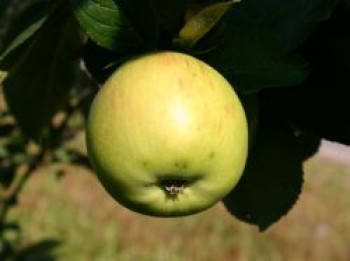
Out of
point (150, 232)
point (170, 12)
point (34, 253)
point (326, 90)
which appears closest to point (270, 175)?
point (326, 90)

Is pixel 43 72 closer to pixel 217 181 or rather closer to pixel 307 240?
pixel 217 181

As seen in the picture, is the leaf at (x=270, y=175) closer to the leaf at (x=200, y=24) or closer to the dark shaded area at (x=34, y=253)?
the leaf at (x=200, y=24)

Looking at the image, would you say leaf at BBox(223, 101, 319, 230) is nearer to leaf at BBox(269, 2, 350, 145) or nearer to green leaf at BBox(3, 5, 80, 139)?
leaf at BBox(269, 2, 350, 145)

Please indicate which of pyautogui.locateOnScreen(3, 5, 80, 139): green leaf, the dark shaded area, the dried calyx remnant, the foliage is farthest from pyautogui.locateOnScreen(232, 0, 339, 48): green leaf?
the dark shaded area

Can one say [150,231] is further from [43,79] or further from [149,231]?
[43,79]

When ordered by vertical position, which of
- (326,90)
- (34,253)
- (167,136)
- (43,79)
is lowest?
(34,253)

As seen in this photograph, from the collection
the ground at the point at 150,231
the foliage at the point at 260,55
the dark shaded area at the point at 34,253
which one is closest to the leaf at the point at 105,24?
the foliage at the point at 260,55

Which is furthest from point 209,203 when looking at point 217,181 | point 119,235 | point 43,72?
point 119,235
